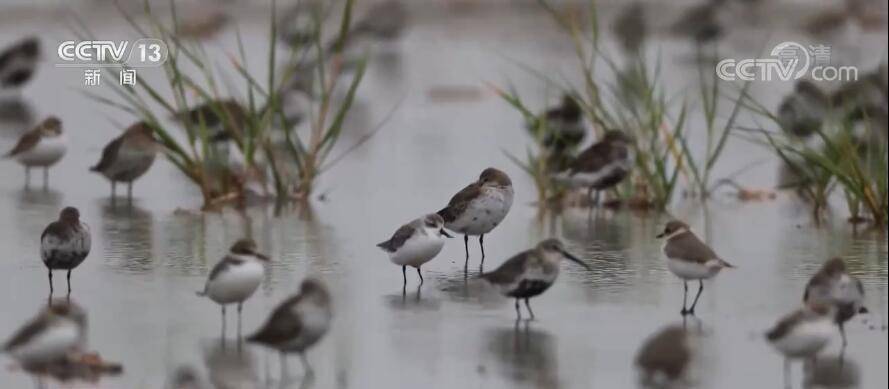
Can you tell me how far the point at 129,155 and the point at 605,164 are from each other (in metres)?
3.96

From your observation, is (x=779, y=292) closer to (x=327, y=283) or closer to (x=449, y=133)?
(x=327, y=283)

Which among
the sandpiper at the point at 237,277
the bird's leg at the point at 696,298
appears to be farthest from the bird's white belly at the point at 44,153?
the bird's leg at the point at 696,298

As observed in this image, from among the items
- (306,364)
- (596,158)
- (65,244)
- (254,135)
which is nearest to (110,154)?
(254,135)

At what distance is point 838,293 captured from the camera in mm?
9445

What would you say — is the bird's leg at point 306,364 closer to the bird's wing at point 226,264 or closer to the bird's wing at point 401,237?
the bird's wing at point 226,264

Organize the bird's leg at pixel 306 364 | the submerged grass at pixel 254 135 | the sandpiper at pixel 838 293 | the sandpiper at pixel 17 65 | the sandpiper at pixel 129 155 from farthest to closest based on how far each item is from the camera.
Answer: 1. the sandpiper at pixel 17 65
2. the sandpiper at pixel 129 155
3. the submerged grass at pixel 254 135
4. the sandpiper at pixel 838 293
5. the bird's leg at pixel 306 364

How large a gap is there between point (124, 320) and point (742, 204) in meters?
6.54

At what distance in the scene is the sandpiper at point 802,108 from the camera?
17188mm

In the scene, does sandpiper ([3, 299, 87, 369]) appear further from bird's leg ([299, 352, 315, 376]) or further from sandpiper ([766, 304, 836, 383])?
sandpiper ([766, 304, 836, 383])

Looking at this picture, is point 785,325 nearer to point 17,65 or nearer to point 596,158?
point 596,158

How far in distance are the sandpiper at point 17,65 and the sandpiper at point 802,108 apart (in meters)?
9.29

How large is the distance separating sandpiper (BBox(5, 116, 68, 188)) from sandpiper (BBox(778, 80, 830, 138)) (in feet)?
21.9

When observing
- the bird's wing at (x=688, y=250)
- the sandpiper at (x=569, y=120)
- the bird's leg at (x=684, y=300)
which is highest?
the sandpiper at (x=569, y=120)

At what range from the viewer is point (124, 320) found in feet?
32.1
